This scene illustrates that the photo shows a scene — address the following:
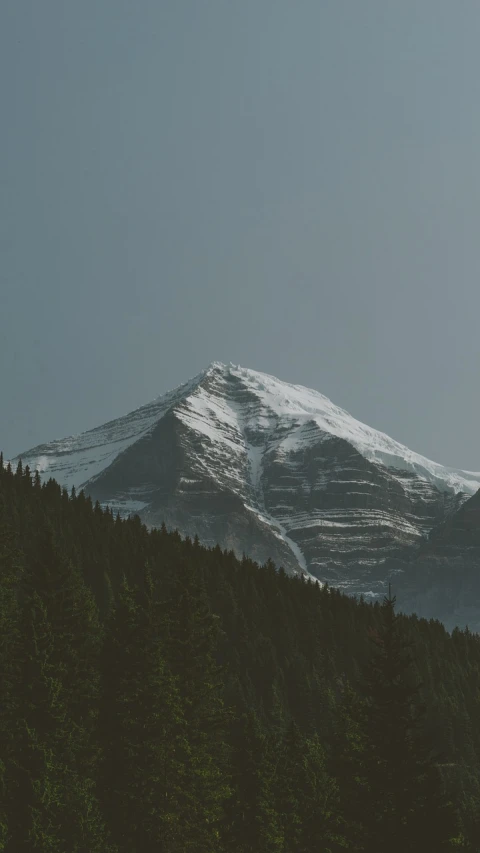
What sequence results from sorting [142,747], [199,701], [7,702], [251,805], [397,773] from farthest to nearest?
1. [251,805]
2. [199,701]
3. [142,747]
4. [7,702]
5. [397,773]

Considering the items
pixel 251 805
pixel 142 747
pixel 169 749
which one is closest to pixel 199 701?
pixel 169 749

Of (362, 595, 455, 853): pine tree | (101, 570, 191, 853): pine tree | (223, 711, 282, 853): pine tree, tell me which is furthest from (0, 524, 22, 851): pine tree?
(223, 711, 282, 853): pine tree

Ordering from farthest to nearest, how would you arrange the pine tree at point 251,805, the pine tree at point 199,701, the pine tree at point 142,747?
the pine tree at point 251,805 < the pine tree at point 199,701 < the pine tree at point 142,747

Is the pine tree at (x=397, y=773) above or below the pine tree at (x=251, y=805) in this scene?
above

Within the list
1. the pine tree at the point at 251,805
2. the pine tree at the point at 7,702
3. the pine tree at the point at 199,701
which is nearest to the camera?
the pine tree at the point at 7,702

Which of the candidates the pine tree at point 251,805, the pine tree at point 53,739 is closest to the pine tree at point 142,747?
the pine tree at point 53,739

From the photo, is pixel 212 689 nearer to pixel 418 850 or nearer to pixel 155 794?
pixel 155 794

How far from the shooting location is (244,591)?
152 metres

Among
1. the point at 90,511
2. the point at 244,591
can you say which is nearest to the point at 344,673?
the point at 244,591

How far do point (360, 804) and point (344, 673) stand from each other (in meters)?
111

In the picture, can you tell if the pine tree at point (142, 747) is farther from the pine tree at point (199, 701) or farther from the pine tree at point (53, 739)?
the pine tree at point (53, 739)

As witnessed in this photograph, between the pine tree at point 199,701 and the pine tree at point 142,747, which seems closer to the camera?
the pine tree at point 142,747

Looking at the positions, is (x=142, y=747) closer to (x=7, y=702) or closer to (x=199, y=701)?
(x=7, y=702)

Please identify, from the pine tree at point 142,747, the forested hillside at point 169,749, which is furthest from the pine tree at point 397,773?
the pine tree at point 142,747
